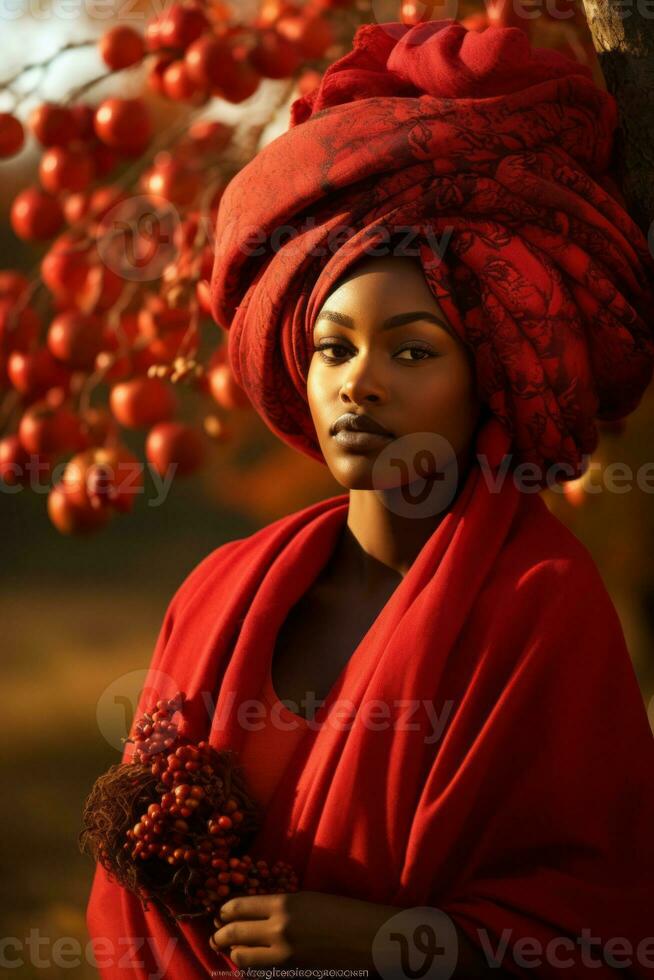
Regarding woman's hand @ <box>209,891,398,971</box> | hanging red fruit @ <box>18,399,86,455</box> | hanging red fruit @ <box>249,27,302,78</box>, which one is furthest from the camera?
hanging red fruit @ <box>18,399,86,455</box>

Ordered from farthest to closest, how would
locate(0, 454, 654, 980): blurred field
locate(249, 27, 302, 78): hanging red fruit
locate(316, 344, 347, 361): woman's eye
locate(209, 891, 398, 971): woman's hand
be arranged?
locate(0, 454, 654, 980): blurred field → locate(249, 27, 302, 78): hanging red fruit → locate(316, 344, 347, 361): woman's eye → locate(209, 891, 398, 971): woman's hand

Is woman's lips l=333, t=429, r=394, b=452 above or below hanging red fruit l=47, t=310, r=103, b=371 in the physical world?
below

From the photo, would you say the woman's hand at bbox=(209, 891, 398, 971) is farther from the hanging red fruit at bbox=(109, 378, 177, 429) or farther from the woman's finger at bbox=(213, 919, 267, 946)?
the hanging red fruit at bbox=(109, 378, 177, 429)

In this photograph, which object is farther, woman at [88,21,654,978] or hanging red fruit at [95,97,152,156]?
hanging red fruit at [95,97,152,156]

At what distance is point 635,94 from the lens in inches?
39.9

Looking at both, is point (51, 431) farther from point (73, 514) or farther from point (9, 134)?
point (9, 134)

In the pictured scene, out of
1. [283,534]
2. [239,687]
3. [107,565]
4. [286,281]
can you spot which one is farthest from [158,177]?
[107,565]

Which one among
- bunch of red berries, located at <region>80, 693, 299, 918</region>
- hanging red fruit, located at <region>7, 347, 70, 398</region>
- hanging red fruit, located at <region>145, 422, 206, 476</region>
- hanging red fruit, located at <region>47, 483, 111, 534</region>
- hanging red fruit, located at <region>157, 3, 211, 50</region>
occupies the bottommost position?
bunch of red berries, located at <region>80, 693, 299, 918</region>

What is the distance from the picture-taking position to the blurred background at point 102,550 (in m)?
1.21

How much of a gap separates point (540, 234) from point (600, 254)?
5cm

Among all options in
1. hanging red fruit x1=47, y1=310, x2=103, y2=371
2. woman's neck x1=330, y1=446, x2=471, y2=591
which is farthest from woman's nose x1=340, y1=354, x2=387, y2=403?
hanging red fruit x1=47, y1=310, x2=103, y2=371

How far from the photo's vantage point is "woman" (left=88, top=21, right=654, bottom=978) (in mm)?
886

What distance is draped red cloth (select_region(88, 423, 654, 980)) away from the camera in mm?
882

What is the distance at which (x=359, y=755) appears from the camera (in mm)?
909
